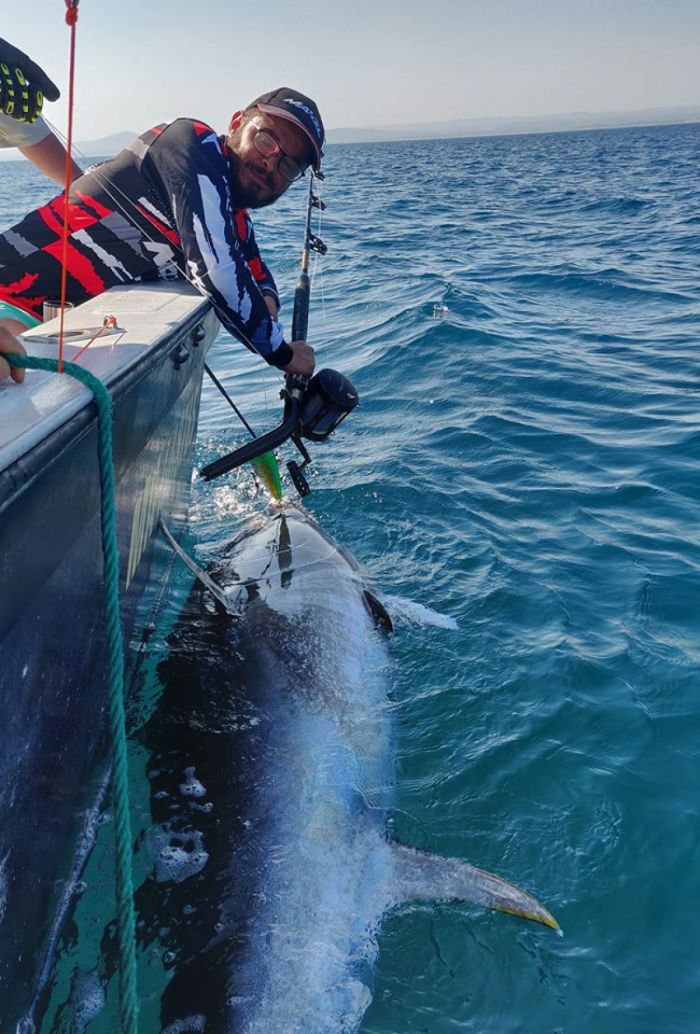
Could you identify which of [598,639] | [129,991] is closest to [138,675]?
[129,991]

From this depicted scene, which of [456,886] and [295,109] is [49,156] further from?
[456,886]

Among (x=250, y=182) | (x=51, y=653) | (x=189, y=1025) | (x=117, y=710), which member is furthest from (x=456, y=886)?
(x=250, y=182)

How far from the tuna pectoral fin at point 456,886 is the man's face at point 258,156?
2908 millimetres

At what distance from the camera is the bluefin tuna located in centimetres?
232

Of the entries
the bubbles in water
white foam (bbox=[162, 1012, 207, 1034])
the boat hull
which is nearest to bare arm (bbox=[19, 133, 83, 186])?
the boat hull

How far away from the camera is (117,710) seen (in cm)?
201

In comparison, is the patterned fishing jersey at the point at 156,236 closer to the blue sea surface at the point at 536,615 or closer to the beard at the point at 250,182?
the beard at the point at 250,182

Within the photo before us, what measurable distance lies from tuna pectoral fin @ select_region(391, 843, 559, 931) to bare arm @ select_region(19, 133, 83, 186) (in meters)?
3.88

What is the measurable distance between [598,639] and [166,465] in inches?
96.4

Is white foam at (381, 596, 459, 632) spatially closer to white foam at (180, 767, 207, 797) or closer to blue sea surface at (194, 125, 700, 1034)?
blue sea surface at (194, 125, 700, 1034)

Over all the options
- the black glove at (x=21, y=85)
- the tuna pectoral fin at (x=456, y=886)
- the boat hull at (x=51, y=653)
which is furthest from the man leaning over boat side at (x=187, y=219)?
the tuna pectoral fin at (x=456, y=886)

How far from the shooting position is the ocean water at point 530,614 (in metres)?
2.60

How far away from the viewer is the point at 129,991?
1844 millimetres

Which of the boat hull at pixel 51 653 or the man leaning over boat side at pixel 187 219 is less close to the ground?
the man leaning over boat side at pixel 187 219
